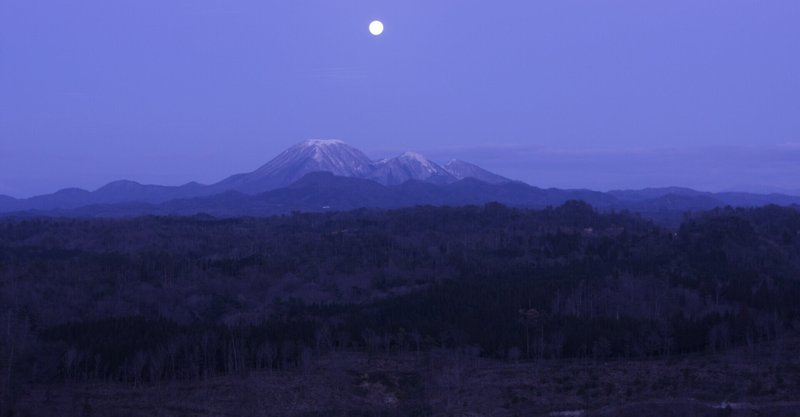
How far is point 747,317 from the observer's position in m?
36.2

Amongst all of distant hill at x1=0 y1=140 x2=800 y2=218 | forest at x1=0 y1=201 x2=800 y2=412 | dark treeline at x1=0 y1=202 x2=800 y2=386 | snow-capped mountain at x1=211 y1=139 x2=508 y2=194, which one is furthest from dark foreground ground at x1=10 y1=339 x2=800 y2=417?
snow-capped mountain at x1=211 y1=139 x2=508 y2=194

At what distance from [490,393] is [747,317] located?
1314 cm

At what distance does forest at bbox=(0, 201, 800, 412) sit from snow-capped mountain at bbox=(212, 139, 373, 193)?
85930mm

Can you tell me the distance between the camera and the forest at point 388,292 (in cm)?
3241

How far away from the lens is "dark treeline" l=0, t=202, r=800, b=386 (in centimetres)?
3272

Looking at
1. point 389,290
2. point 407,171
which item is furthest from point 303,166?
point 389,290

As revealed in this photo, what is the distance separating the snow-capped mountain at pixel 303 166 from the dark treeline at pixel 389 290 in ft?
280

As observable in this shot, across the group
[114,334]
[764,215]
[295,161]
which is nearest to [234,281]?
[114,334]

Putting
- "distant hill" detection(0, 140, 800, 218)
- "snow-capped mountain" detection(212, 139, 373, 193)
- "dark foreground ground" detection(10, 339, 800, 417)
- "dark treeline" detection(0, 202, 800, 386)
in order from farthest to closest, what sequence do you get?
"snow-capped mountain" detection(212, 139, 373, 193) → "distant hill" detection(0, 140, 800, 218) → "dark treeline" detection(0, 202, 800, 386) → "dark foreground ground" detection(10, 339, 800, 417)

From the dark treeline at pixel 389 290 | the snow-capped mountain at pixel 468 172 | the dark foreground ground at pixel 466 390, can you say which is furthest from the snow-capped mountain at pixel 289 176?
the dark foreground ground at pixel 466 390

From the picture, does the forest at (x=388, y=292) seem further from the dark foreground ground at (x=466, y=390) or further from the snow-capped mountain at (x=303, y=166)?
the snow-capped mountain at (x=303, y=166)

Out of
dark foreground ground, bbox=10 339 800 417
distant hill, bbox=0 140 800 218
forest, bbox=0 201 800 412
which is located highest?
distant hill, bbox=0 140 800 218

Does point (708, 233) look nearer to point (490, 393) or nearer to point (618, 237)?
point (618, 237)

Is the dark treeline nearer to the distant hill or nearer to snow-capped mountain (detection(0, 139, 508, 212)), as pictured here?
the distant hill
